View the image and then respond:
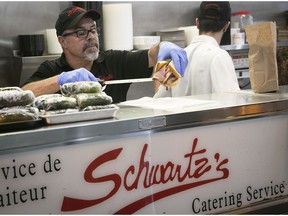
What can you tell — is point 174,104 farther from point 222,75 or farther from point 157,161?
point 222,75

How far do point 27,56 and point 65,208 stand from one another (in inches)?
89.4

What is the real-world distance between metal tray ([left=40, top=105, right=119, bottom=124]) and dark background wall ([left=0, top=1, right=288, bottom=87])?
223 centimetres

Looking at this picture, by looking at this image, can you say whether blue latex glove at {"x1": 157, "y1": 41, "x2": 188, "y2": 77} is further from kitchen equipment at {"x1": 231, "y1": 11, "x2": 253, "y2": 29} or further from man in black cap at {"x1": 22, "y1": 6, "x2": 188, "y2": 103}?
kitchen equipment at {"x1": 231, "y1": 11, "x2": 253, "y2": 29}

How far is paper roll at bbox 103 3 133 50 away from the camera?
338 cm

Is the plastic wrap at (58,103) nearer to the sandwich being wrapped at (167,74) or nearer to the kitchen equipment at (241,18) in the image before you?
the sandwich being wrapped at (167,74)

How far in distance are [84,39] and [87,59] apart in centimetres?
13

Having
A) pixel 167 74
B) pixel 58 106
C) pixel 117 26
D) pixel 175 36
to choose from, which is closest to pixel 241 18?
pixel 175 36

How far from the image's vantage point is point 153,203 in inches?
52.4

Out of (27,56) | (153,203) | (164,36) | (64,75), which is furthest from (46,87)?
(164,36)

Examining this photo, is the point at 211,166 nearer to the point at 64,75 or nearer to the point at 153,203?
the point at 153,203

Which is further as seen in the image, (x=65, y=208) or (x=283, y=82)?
(x=283, y=82)

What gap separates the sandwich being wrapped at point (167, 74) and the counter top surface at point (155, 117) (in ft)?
0.37

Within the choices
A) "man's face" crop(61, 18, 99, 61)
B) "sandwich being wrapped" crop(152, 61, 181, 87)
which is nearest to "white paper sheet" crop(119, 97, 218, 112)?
"sandwich being wrapped" crop(152, 61, 181, 87)

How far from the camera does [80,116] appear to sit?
1245 mm
